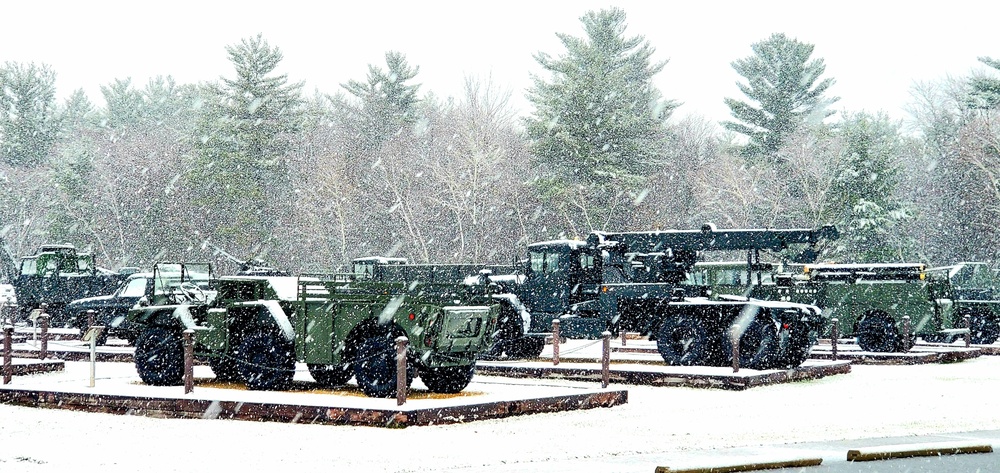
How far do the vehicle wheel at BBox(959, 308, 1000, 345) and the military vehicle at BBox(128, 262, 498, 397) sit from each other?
798 inches

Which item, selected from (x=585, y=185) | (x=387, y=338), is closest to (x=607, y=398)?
(x=387, y=338)

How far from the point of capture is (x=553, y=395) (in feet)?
50.9

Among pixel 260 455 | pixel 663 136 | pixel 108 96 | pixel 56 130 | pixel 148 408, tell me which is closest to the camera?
Result: pixel 260 455

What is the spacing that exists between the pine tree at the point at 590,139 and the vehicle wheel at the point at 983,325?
21.6 meters

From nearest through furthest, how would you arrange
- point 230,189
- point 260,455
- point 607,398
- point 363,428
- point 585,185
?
1. point 260,455
2. point 363,428
3. point 607,398
4. point 585,185
5. point 230,189

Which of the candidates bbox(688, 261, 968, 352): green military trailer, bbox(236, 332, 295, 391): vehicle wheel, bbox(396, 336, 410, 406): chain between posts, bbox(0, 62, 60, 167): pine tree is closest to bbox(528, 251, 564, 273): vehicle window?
bbox(688, 261, 968, 352): green military trailer

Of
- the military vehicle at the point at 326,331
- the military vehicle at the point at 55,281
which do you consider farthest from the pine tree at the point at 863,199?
the military vehicle at the point at 326,331

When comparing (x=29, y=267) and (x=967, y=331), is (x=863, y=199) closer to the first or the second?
(x=967, y=331)

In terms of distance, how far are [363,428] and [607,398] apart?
4097 mm

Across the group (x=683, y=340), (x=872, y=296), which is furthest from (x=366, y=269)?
(x=872, y=296)

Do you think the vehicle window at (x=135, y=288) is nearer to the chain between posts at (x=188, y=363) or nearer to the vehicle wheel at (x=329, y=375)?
the vehicle wheel at (x=329, y=375)

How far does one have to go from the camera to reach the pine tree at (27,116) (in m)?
77.8

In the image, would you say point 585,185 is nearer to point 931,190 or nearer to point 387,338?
point 931,190

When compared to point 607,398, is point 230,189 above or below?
above
